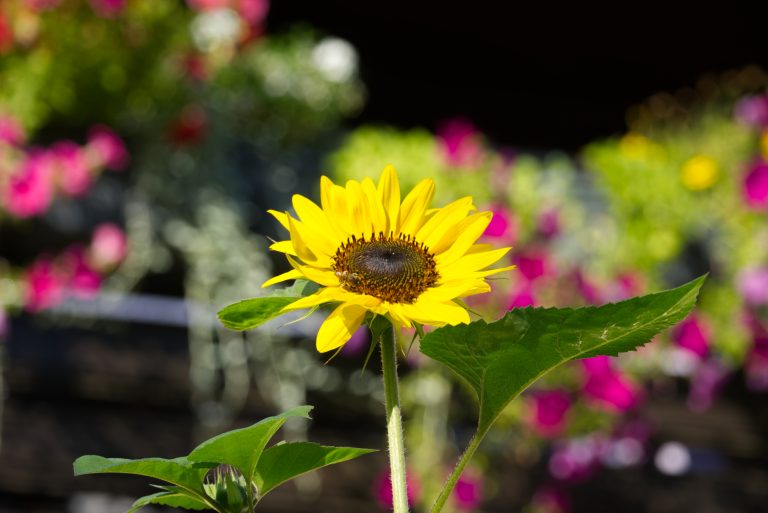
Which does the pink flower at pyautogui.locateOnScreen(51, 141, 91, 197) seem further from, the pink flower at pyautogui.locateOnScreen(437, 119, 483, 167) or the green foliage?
the green foliage

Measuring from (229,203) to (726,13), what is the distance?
2.48 metres

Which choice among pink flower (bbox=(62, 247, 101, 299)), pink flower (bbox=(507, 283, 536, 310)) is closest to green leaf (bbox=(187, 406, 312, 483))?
pink flower (bbox=(507, 283, 536, 310))

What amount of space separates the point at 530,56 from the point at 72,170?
2.09 metres

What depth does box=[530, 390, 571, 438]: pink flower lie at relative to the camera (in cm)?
227

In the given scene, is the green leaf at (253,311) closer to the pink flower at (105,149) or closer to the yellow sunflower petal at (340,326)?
the yellow sunflower petal at (340,326)

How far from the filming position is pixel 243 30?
284cm

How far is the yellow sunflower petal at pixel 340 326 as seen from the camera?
0.43 metres

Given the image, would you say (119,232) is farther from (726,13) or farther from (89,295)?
(726,13)

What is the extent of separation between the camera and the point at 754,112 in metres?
3.04

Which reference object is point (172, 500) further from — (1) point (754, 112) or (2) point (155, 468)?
(1) point (754, 112)

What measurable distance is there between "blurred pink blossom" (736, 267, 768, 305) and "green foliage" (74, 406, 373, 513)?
2.33 metres

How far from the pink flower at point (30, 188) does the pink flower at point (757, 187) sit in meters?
1.68

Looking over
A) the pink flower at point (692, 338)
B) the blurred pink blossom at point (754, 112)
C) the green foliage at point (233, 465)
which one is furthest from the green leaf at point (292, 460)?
the blurred pink blossom at point (754, 112)

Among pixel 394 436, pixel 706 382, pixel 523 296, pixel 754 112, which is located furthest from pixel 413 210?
pixel 754 112
